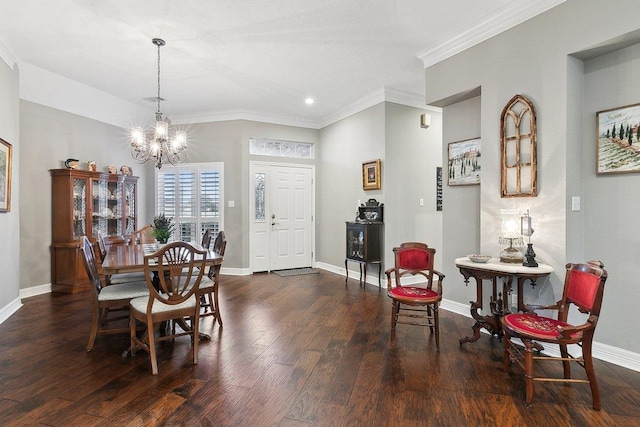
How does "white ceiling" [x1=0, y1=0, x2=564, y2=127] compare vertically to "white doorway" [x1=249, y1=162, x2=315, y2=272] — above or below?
above

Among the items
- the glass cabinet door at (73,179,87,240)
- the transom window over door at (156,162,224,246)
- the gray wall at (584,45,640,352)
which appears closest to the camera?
the gray wall at (584,45,640,352)

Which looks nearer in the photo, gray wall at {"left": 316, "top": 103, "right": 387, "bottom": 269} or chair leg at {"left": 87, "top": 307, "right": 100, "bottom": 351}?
chair leg at {"left": 87, "top": 307, "right": 100, "bottom": 351}

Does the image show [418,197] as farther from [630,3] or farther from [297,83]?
[630,3]

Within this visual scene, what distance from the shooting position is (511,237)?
308cm

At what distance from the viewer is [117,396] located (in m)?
2.27

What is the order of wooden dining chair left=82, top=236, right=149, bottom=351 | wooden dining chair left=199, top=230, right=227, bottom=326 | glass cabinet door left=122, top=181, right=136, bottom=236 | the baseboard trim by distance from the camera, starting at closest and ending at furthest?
wooden dining chair left=82, top=236, right=149, bottom=351 < wooden dining chair left=199, top=230, right=227, bottom=326 < the baseboard trim < glass cabinet door left=122, top=181, right=136, bottom=236

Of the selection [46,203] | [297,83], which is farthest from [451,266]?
[46,203]

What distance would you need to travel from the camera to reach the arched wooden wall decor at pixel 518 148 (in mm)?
3051

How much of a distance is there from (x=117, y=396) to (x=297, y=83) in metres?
4.28

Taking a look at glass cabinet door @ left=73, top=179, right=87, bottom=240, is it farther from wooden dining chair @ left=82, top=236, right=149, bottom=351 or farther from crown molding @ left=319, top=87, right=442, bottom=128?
crown molding @ left=319, top=87, right=442, bottom=128

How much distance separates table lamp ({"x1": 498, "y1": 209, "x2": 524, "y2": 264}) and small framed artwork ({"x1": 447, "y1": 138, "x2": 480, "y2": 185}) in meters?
0.75

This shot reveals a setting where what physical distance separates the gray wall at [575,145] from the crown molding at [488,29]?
0.07 meters

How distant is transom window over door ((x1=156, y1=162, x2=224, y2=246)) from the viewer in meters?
6.50

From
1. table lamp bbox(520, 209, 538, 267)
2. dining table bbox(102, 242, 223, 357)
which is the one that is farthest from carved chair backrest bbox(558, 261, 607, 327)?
dining table bbox(102, 242, 223, 357)
